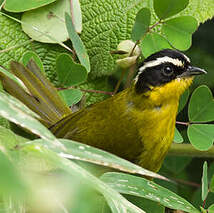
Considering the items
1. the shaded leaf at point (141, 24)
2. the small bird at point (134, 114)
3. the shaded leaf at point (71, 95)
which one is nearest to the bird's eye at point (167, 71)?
the small bird at point (134, 114)

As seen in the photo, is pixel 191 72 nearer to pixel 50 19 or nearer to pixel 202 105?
pixel 202 105

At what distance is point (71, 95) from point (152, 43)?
1.09 ft

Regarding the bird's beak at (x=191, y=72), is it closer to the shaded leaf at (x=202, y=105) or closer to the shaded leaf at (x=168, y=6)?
the shaded leaf at (x=202, y=105)

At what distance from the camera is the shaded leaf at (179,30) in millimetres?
1465

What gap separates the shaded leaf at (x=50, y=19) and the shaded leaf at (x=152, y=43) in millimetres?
285

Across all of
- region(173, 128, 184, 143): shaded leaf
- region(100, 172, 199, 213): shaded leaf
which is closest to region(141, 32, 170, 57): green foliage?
region(173, 128, 184, 143): shaded leaf

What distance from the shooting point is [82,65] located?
1410mm

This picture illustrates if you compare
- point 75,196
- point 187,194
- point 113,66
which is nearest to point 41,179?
point 75,196

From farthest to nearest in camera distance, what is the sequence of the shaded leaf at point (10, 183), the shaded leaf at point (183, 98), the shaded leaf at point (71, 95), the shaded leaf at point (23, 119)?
the shaded leaf at point (183, 98) < the shaded leaf at point (71, 95) < the shaded leaf at point (23, 119) < the shaded leaf at point (10, 183)

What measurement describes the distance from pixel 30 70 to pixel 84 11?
0.37 meters

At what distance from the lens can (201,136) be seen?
4.81 ft

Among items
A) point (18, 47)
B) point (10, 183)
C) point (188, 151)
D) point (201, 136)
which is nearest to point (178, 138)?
point (188, 151)

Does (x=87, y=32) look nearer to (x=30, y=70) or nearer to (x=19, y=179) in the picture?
(x=30, y=70)

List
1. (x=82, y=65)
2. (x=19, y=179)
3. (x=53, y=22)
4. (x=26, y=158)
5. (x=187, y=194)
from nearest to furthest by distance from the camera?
(x=19, y=179) < (x=26, y=158) < (x=82, y=65) < (x=53, y=22) < (x=187, y=194)
